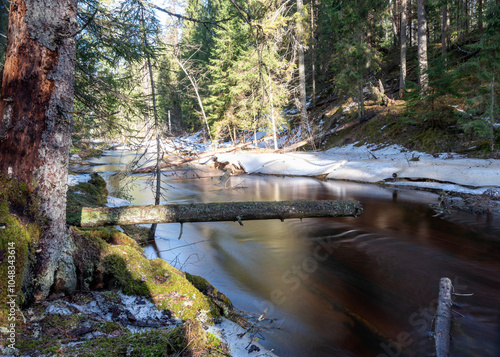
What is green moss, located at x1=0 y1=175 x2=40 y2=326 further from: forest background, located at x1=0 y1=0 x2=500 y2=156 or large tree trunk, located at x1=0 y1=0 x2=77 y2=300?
forest background, located at x1=0 y1=0 x2=500 y2=156

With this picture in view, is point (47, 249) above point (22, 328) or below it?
above

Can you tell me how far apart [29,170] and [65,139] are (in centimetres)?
44

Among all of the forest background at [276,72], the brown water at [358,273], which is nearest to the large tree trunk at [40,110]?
the forest background at [276,72]

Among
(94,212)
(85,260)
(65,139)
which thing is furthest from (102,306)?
(65,139)

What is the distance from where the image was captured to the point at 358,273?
17.5 ft

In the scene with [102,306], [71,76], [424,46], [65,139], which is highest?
[424,46]

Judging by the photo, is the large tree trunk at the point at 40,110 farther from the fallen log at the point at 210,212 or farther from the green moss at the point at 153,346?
the green moss at the point at 153,346

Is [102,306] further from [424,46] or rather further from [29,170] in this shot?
[424,46]

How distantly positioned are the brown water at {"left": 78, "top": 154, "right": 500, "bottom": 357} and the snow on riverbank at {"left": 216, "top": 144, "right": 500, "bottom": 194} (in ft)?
3.22

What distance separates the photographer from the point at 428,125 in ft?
44.9

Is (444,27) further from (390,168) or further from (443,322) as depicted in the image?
(443,322)

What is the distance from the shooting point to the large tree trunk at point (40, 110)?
2350 millimetres

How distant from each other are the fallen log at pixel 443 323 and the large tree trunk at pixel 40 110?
415cm

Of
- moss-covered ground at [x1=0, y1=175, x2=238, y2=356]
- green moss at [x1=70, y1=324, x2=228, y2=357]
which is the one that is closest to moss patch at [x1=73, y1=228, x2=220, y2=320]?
moss-covered ground at [x1=0, y1=175, x2=238, y2=356]
